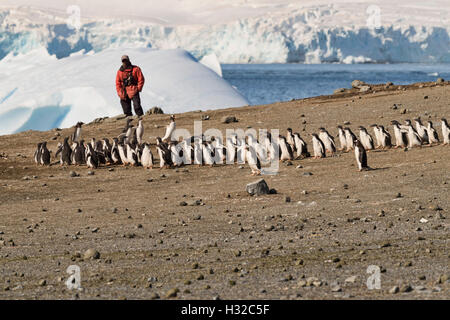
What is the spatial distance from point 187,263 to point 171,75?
23.3 meters

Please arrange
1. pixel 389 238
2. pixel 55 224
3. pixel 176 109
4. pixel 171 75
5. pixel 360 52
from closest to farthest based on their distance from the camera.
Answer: pixel 389 238, pixel 55 224, pixel 176 109, pixel 171 75, pixel 360 52

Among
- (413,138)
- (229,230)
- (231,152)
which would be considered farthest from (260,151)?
(229,230)

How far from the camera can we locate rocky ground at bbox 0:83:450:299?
5.94 metres

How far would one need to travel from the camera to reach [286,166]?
534 inches

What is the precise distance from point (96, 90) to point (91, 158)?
12886 millimetres

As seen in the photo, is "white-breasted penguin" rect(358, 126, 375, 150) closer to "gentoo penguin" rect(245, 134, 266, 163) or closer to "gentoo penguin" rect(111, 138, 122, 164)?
"gentoo penguin" rect(245, 134, 266, 163)

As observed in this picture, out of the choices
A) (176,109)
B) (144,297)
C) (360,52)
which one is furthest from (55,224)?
(360,52)

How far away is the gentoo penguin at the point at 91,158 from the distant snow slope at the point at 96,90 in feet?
37.3

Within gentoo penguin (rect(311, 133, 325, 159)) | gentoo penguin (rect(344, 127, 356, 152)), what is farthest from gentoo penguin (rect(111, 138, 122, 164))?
gentoo penguin (rect(344, 127, 356, 152))

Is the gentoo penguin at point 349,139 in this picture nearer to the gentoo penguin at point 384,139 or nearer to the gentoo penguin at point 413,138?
the gentoo penguin at point 384,139

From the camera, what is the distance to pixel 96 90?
26984 millimetres

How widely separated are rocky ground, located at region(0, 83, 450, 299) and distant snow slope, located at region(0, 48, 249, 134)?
418 inches
